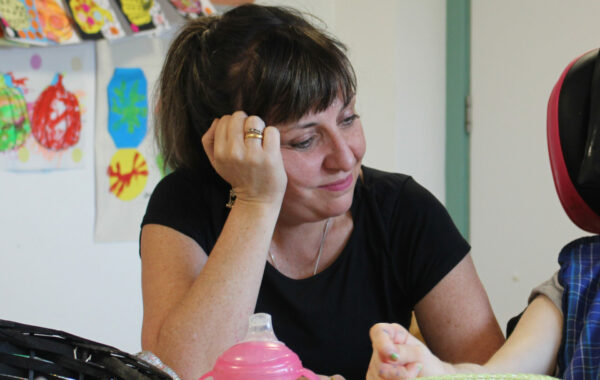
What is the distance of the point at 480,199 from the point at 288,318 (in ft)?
4.77

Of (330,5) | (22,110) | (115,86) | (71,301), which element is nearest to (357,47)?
(330,5)

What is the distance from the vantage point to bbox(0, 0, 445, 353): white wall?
2.15 metres

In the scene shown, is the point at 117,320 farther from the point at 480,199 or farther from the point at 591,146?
the point at 591,146

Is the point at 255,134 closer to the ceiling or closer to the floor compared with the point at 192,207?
closer to the ceiling

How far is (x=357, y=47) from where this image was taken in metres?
2.46

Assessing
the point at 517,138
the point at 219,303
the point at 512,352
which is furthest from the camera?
the point at 517,138

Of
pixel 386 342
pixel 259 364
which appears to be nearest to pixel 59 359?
pixel 259 364

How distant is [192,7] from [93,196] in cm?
75

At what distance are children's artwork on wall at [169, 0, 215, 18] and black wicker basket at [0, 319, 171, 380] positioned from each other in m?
1.93

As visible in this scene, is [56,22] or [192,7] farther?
[192,7]

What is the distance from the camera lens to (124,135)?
2.28 meters

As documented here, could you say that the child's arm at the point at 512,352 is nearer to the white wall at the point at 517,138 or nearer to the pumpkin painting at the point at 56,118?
the white wall at the point at 517,138

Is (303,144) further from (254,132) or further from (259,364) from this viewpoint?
(259,364)

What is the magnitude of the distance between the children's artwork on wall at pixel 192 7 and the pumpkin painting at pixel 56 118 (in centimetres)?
48
